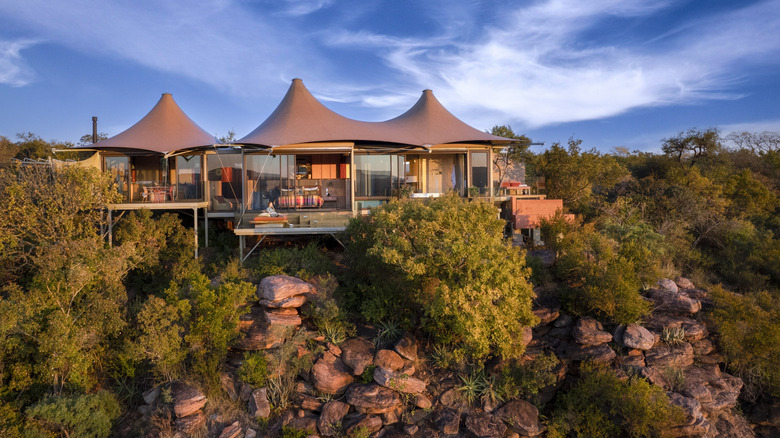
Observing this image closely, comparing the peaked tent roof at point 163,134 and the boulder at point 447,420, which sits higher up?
the peaked tent roof at point 163,134

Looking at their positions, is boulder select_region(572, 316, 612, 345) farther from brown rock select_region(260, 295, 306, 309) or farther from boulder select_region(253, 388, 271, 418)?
boulder select_region(253, 388, 271, 418)

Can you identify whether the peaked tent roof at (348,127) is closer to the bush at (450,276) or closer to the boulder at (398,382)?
the bush at (450,276)

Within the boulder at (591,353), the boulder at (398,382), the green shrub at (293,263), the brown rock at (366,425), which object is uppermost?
the green shrub at (293,263)

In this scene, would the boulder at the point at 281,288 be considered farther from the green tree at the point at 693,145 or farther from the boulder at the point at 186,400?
the green tree at the point at 693,145

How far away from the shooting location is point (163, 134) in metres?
16.3

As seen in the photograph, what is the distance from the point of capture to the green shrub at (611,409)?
Result: 28.6 ft

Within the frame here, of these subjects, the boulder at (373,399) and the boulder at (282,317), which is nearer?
the boulder at (373,399)

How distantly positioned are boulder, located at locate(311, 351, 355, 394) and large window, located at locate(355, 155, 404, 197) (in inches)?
287

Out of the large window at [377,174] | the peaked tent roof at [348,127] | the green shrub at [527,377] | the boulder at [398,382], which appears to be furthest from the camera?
the large window at [377,174]

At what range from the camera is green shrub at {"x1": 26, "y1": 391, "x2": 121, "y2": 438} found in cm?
834

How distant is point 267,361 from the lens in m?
9.45

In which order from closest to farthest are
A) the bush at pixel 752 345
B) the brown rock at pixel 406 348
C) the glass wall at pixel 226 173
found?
the brown rock at pixel 406 348 < the bush at pixel 752 345 < the glass wall at pixel 226 173

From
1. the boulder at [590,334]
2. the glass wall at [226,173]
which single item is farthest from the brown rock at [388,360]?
the glass wall at [226,173]

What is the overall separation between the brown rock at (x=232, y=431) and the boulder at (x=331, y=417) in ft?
5.02
